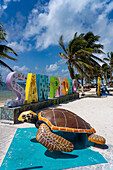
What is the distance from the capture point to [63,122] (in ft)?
10.3

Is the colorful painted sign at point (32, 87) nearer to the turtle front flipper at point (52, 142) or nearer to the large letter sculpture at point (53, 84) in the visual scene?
the large letter sculpture at point (53, 84)

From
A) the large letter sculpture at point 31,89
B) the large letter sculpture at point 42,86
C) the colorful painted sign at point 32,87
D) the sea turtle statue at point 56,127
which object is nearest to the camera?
the sea turtle statue at point 56,127

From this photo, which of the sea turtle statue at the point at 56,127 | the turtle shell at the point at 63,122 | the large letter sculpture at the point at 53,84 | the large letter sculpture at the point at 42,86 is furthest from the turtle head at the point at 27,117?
the large letter sculpture at the point at 53,84

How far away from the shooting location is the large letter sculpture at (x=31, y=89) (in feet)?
23.5

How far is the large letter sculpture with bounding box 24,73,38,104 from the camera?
7174 mm

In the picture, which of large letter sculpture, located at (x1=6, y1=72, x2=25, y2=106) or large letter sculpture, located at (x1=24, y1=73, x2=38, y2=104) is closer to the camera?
large letter sculpture, located at (x1=6, y1=72, x2=25, y2=106)

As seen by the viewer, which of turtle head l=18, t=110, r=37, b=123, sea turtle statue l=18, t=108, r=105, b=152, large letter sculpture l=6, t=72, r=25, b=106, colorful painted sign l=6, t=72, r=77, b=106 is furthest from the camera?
colorful painted sign l=6, t=72, r=77, b=106

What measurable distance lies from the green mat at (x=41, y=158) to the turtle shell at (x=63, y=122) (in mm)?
599

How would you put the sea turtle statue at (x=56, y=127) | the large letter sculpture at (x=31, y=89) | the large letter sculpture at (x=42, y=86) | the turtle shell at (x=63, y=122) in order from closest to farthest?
1. the sea turtle statue at (x=56, y=127)
2. the turtle shell at (x=63, y=122)
3. the large letter sculpture at (x=31, y=89)
4. the large letter sculpture at (x=42, y=86)

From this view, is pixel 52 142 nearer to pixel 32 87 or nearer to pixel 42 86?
pixel 32 87

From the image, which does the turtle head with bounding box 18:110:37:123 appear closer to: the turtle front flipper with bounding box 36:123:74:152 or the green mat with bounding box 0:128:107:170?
the turtle front flipper with bounding box 36:123:74:152

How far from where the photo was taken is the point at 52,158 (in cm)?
287

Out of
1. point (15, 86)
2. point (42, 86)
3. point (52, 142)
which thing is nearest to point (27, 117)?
point (52, 142)

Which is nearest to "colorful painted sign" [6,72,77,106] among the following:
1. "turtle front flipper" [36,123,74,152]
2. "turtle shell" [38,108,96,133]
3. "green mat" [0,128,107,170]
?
"green mat" [0,128,107,170]
